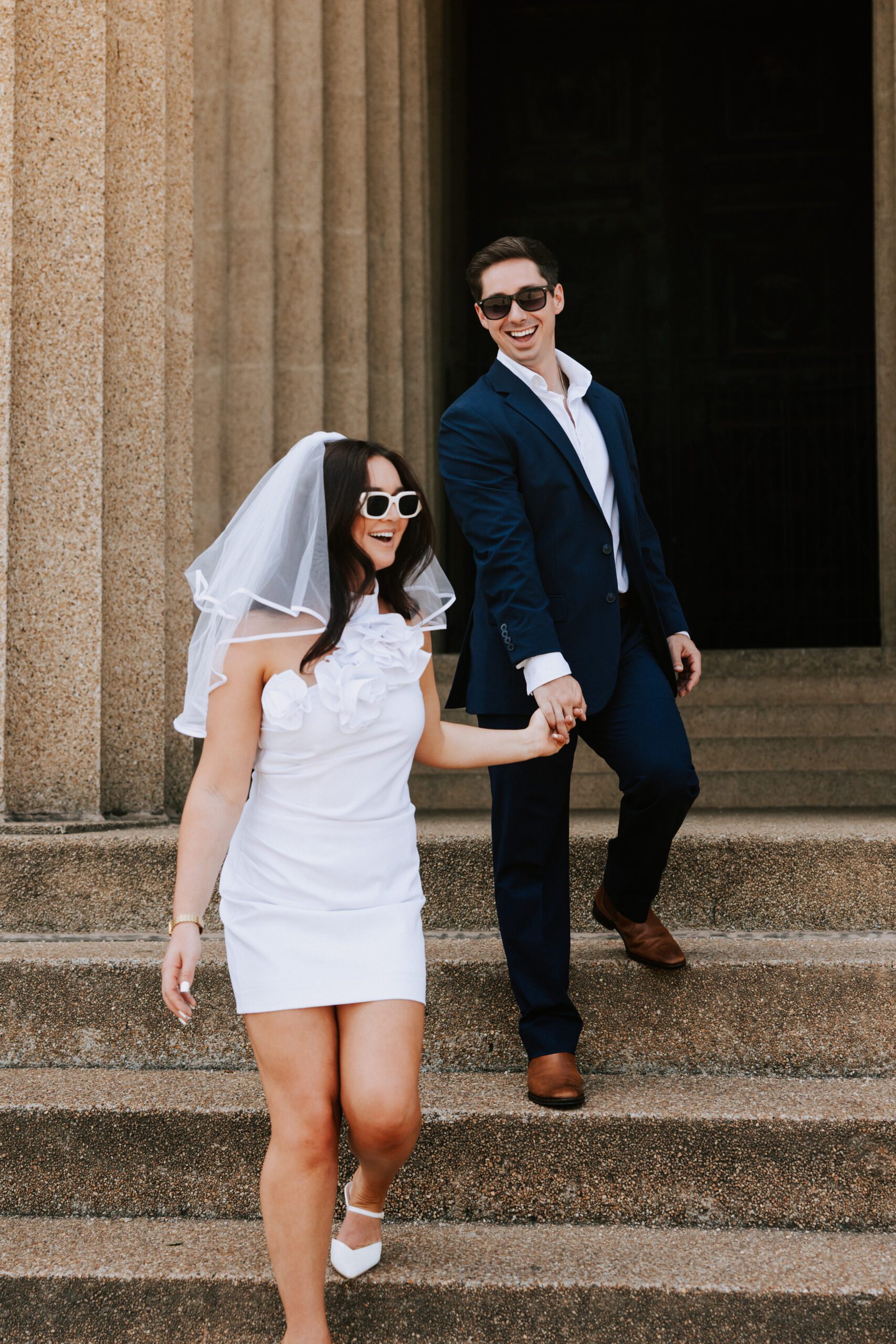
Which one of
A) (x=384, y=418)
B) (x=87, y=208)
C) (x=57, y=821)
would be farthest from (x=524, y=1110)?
(x=384, y=418)

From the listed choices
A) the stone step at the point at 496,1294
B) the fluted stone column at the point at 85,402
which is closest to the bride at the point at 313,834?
the stone step at the point at 496,1294

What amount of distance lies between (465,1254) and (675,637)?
1.52 m

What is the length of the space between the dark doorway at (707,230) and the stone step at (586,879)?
5.16m

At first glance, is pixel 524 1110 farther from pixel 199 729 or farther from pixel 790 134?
pixel 790 134

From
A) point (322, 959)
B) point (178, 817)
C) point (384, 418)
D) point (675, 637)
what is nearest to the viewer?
point (322, 959)

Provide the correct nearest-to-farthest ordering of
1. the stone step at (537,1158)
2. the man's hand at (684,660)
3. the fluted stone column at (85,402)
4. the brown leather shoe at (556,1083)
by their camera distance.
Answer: the stone step at (537,1158) < the brown leather shoe at (556,1083) < the man's hand at (684,660) < the fluted stone column at (85,402)

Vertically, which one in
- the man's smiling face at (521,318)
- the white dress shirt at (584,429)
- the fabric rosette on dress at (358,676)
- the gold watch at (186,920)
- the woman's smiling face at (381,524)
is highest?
the man's smiling face at (521,318)

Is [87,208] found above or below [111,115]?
below

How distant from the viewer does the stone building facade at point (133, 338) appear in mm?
4605

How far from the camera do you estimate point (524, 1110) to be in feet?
9.29

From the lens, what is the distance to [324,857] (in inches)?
89.3

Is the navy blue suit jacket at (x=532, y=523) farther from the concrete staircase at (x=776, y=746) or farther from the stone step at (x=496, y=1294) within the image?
the concrete staircase at (x=776, y=746)

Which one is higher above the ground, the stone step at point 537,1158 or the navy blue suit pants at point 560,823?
the navy blue suit pants at point 560,823

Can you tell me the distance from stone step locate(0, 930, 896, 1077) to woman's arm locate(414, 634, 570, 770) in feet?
2.95
